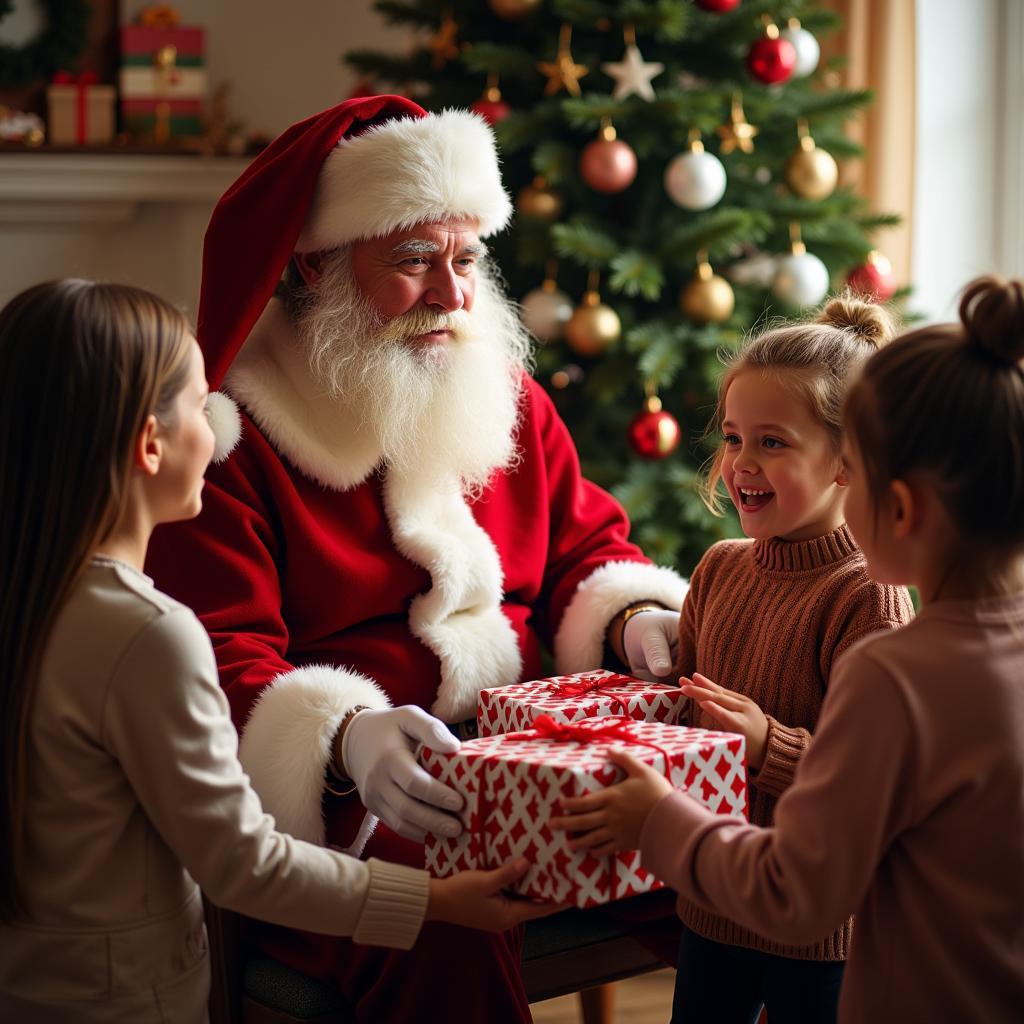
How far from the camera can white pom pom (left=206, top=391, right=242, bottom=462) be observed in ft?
6.73

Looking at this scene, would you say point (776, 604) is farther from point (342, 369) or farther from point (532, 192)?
point (532, 192)

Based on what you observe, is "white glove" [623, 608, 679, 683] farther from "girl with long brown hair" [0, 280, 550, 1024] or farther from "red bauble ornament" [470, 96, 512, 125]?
"red bauble ornament" [470, 96, 512, 125]

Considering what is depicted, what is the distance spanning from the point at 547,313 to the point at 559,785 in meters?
1.99

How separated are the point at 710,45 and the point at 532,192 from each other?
0.64 meters

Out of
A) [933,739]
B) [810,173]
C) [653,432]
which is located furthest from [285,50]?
[933,739]

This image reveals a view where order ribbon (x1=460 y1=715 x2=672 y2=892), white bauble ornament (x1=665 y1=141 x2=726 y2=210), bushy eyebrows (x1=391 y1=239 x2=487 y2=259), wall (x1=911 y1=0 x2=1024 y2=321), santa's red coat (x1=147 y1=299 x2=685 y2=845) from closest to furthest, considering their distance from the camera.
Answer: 1. ribbon (x1=460 y1=715 x2=672 y2=892)
2. santa's red coat (x1=147 y1=299 x2=685 y2=845)
3. bushy eyebrows (x1=391 y1=239 x2=487 y2=259)
4. white bauble ornament (x1=665 y1=141 x2=726 y2=210)
5. wall (x1=911 y1=0 x2=1024 y2=321)

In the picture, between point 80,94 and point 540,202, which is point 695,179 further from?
point 80,94

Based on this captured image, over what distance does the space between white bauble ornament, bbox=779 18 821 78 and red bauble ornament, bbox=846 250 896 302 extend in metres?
0.53

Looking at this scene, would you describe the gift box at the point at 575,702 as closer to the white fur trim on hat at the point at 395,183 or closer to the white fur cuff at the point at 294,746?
the white fur cuff at the point at 294,746

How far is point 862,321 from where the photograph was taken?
1823 millimetres

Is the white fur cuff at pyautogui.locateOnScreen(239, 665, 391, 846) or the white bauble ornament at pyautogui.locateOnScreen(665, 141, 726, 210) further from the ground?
the white bauble ornament at pyautogui.locateOnScreen(665, 141, 726, 210)

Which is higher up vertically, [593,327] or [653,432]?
[593,327]

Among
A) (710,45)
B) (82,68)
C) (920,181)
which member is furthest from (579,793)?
(82,68)

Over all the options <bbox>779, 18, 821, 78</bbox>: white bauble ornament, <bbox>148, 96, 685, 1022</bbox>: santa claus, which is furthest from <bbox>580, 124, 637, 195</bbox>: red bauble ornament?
<bbox>148, 96, 685, 1022</bbox>: santa claus
